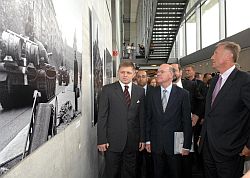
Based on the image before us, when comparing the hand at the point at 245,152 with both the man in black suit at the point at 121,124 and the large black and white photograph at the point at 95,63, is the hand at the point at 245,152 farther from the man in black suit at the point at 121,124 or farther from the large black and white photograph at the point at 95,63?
the large black and white photograph at the point at 95,63

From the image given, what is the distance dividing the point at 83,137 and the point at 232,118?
1506mm

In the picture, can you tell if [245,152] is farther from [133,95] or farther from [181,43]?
[181,43]

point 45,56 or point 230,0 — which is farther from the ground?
point 230,0

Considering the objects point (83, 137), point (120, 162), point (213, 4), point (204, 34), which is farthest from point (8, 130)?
point (204, 34)

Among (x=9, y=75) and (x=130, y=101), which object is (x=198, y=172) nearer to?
(x=130, y=101)

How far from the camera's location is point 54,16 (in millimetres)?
1819

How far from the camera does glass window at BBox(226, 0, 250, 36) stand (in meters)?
9.70

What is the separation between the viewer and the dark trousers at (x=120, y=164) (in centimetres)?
357

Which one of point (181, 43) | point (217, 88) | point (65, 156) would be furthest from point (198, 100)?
point (181, 43)

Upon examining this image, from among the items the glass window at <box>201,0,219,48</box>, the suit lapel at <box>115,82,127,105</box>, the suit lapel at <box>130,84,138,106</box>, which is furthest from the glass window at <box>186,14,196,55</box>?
the suit lapel at <box>115,82,127,105</box>

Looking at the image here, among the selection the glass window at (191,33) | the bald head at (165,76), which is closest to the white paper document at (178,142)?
the bald head at (165,76)

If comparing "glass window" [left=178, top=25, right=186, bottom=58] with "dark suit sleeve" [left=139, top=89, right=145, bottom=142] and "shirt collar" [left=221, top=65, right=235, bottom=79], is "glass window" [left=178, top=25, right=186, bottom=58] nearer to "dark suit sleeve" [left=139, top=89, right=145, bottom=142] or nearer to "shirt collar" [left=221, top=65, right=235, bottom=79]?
"dark suit sleeve" [left=139, top=89, right=145, bottom=142]

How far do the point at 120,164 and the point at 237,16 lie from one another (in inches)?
355

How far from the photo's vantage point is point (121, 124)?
3.51 metres
